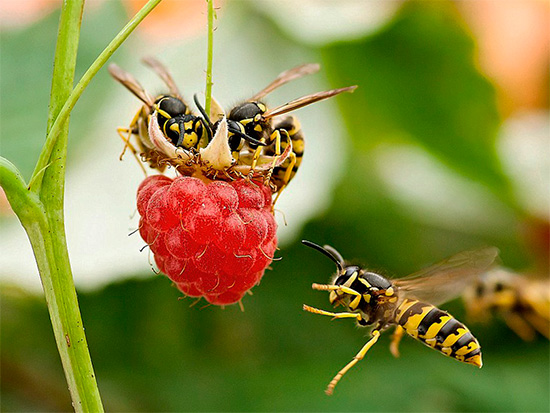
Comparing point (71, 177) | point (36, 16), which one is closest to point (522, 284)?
point (71, 177)

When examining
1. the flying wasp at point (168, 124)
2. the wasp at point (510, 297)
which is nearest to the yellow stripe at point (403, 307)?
the flying wasp at point (168, 124)

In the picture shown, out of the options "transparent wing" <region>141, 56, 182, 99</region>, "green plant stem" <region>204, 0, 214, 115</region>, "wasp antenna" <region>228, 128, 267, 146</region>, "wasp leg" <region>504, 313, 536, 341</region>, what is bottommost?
"wasp leg" <region>504, 313, 536, 341</region>

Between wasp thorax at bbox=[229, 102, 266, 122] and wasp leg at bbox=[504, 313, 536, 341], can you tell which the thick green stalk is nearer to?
wasp thorax at bbox=[229, 102, 266, 122]

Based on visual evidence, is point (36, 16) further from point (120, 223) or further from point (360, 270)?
point (360, 270)

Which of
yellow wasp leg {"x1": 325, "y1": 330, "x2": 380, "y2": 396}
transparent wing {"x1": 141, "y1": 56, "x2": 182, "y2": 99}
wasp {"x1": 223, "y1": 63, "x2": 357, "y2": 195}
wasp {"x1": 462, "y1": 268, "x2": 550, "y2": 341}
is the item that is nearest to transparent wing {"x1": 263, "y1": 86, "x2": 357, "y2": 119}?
wasp {"x1": 223, "y1": 63, "x2": 357, "y2": 195}

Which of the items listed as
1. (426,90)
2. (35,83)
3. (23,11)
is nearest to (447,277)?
(35,83)

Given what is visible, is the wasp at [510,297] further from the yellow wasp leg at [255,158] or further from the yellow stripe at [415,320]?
the yellow wasp leg at [255,158]
